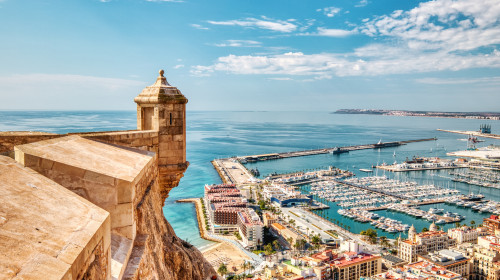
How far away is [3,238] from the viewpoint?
1729 mm

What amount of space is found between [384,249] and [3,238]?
102 feet

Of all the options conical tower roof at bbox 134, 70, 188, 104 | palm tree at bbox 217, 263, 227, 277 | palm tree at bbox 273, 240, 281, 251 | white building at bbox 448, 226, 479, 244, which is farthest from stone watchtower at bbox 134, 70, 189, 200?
white building at bbox 448, 226, 479, 244

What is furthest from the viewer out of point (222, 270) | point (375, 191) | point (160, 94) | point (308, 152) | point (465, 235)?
point (308, 152)

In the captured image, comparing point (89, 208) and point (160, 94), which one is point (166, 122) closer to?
point (160, 94)

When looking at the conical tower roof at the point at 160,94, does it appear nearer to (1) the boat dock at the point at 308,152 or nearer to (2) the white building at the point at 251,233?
(2) the white building at the point at 251,233

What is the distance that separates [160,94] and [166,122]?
50 cm

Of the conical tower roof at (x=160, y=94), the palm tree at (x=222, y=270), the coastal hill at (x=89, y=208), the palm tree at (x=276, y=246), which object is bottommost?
the palm tree at (x=276, y=246)

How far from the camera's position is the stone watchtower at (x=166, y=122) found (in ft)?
20.5

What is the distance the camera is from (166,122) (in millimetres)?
6332

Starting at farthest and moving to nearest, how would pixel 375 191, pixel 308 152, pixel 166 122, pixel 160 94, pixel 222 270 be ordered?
1. pixel 308 152
2. pixel 375 191
3. pixel 222 270
4. pixel 166 122
5. pixel 160 94

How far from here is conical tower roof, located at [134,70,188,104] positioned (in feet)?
20.4

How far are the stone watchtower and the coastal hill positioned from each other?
2 cm

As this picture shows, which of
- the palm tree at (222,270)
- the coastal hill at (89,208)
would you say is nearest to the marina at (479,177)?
the palm tree at (222,270)

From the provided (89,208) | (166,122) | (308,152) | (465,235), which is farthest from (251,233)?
(308,152)
